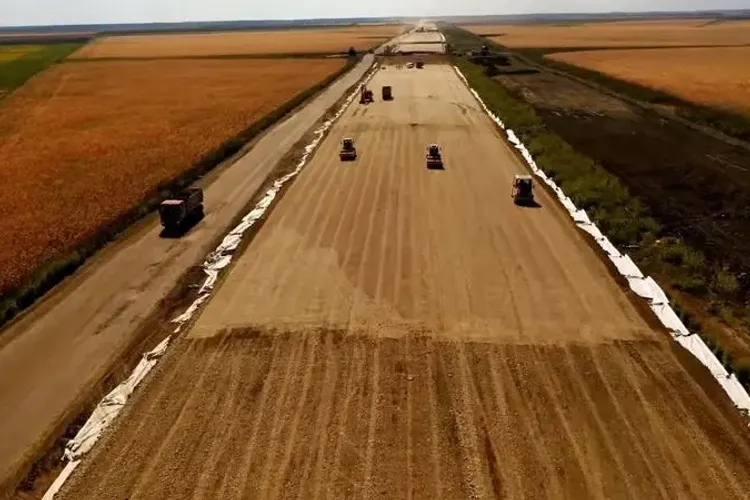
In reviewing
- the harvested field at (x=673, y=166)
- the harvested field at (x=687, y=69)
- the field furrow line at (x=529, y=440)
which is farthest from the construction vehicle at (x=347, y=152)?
the harvested field at (x=687, y=69)

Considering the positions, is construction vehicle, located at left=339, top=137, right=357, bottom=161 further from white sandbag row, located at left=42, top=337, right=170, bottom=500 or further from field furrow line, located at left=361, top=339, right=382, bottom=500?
white sandbag row, located at left=42, top=337, right=170, bottom=500

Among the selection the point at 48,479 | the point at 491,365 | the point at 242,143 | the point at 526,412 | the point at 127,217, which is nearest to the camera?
the point at 48,479

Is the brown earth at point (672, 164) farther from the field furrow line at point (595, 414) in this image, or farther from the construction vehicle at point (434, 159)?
the construction vehicle at point (434, 159)

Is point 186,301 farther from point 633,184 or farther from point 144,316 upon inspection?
point 633,184

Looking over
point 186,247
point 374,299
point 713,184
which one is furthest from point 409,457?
point 713,184

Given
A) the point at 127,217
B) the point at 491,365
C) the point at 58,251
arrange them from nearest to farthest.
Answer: the point at 491,365, the point at 58,251, the point at 127,217

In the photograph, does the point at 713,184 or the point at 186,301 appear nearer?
the point at 186,301

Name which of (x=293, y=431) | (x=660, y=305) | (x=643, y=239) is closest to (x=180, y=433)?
(x=293, y=431)

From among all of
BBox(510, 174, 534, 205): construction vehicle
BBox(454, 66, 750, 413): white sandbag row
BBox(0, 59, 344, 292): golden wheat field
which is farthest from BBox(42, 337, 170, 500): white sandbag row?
BBox(510, 174, 534, 205): construction vehicle

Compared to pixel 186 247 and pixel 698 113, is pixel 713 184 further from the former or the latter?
pixel 186 247
